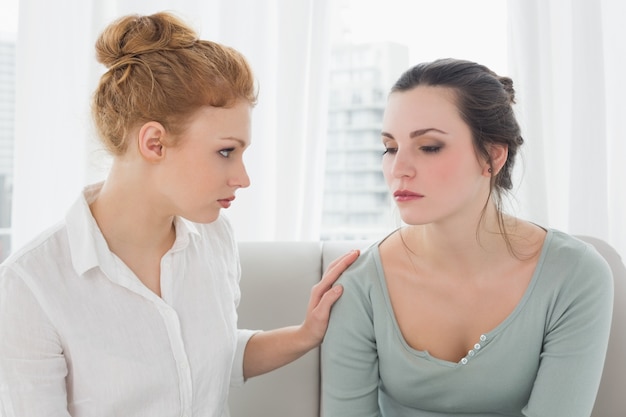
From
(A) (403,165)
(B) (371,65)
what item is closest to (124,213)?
(A) (403,165)

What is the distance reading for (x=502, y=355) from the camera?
57.4 inches

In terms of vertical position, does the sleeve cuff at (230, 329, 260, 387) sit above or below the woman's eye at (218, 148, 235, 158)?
below

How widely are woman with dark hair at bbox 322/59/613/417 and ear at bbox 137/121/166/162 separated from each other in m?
0.44

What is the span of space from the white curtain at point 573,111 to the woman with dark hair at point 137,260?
127 centimetres

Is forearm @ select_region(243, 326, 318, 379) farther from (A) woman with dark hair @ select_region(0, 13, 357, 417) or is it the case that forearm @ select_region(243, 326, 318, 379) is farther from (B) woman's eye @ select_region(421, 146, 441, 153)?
(B) woman's eye @ select_region(421, 146, 441, 153)

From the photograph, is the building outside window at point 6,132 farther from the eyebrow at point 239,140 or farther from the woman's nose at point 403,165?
the woman's nose at point 403,165

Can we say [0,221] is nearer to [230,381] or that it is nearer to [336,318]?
[230,381]

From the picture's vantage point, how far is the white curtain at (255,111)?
233cm

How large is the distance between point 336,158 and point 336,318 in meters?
1.34

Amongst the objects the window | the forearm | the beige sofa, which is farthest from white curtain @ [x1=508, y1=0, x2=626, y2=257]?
the forearm

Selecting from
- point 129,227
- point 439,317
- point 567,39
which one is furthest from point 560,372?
point 567,39

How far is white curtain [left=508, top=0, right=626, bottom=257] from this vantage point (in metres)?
2.32

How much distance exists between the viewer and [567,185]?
7.79 ft

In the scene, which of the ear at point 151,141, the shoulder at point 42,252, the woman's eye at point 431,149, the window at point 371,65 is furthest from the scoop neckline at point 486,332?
the window at point 371,65
